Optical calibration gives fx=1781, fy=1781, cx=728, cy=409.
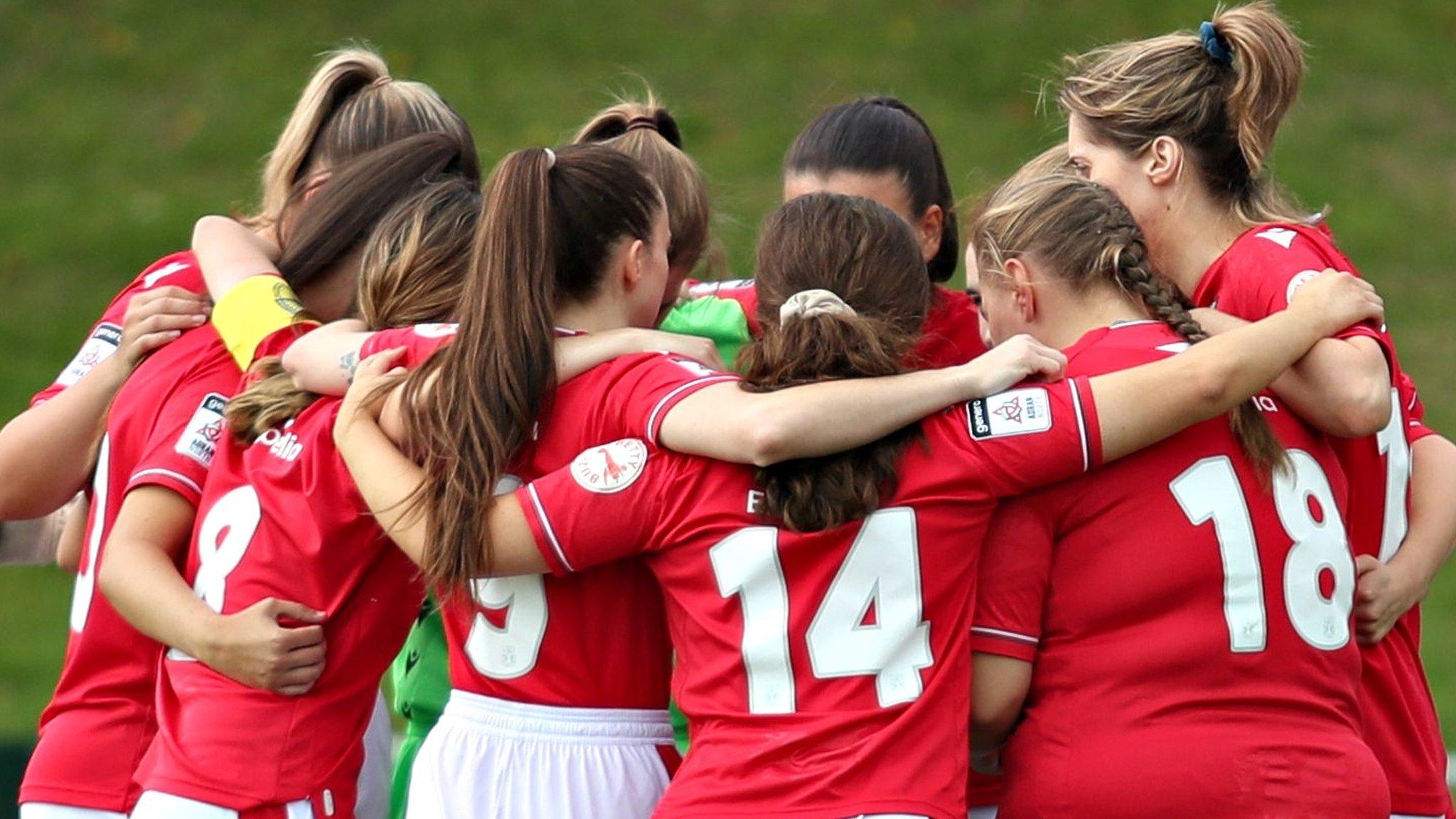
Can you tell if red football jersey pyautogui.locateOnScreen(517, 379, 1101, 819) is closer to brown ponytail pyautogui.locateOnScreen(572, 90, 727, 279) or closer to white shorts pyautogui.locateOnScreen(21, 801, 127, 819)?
brown ponytail pyautogui.locateOnScreen(572, 90, 727, 279)

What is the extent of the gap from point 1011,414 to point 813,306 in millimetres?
350

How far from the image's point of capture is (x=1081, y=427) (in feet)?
8.93

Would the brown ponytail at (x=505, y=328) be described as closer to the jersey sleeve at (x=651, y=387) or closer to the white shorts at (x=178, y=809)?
the jersey sleeve at (x=651, y=387)

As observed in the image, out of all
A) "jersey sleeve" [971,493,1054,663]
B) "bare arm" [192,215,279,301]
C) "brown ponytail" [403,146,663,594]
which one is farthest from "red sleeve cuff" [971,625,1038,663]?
"bare arm" [192,215,279,301]

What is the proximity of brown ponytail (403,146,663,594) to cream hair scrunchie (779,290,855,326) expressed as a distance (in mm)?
390

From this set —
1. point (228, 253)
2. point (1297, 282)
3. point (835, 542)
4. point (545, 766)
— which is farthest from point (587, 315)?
point (1297, 282)

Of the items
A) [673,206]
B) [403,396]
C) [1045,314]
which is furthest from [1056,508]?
[673,206]

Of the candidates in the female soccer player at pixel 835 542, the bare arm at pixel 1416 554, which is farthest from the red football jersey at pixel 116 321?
the bare arm at pixel 1416 554

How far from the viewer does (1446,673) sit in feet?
29.6

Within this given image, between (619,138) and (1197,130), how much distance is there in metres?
1.28

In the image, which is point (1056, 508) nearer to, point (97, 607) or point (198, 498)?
point (198, 498)

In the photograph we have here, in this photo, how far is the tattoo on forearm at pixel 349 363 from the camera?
10.2 ft

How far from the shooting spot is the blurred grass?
12.4 m

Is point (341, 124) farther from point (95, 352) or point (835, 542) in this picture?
point (835, 542)
